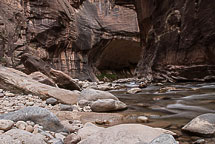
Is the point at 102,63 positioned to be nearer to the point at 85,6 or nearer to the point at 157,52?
the point at 85,6

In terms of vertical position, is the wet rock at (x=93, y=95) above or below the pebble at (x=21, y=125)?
below

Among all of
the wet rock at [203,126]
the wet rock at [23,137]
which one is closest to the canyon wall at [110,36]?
the wet rock at [203,126]

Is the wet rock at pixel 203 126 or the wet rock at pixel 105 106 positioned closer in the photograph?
the wet rock at pixel 203 126

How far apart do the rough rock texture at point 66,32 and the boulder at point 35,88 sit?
7360 millimetres

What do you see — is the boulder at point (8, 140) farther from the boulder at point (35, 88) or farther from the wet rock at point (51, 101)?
the boulder at point (35, 88)

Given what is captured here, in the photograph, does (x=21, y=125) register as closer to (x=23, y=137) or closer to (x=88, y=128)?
(x=23, y=137)

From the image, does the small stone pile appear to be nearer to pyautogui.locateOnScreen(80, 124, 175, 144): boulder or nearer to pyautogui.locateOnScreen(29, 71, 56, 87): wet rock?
pyautogui.locateOnScreen(80, 124, 175, 144): boulder

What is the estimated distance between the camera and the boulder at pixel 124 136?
4.79 feet

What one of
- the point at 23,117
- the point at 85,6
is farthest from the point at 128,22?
the point at 23,117

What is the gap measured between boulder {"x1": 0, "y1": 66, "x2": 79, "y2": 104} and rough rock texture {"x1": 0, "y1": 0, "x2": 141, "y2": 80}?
736 cm

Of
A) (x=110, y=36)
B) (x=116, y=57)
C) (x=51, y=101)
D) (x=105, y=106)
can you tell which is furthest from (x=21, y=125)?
(x=116, y=57)

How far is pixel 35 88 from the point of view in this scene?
166 inches

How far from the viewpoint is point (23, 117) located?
188 centimetres

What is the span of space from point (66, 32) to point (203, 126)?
1779cm
